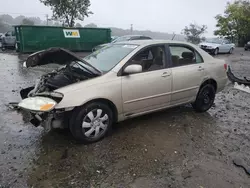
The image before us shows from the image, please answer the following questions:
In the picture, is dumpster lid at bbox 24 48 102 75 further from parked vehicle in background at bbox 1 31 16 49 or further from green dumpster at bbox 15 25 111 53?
parked vehicle in background at bbox 1 31 16 49

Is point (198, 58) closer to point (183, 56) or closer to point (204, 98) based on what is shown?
point (183, 56)

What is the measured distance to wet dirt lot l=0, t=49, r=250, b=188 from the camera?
2832 millimetres

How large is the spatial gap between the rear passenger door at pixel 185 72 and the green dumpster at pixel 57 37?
13287 millimetres

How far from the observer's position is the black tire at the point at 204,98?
4984 millimetres

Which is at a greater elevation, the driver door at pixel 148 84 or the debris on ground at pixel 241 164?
the driver door at pixel 148 84

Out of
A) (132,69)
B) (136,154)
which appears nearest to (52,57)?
(132,69)

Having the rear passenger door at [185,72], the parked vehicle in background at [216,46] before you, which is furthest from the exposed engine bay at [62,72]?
the parked vehicle in background at [216,46]

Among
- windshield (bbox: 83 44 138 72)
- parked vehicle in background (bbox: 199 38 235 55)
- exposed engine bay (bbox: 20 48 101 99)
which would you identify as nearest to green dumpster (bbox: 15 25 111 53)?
parked vehicle in background (bbox: 199 38 235 55)

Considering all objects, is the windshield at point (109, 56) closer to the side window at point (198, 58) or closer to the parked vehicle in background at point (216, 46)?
the side window at point (198, 58)

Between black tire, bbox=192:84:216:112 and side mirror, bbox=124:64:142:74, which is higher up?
side mirror, bbox=124:64:142:74

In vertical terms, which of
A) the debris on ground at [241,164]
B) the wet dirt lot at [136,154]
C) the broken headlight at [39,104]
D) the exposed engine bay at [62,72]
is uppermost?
the exposed engine bay at [62,72]

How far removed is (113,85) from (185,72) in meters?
1.65

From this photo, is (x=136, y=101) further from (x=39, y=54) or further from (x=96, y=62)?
(x=39, y=54)

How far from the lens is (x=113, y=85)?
11.8 ft
